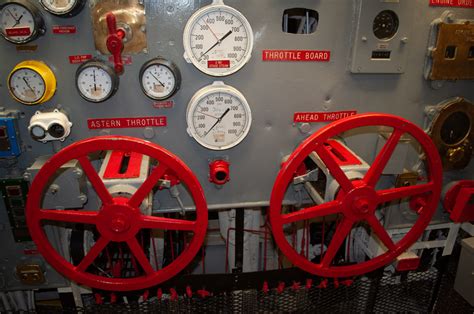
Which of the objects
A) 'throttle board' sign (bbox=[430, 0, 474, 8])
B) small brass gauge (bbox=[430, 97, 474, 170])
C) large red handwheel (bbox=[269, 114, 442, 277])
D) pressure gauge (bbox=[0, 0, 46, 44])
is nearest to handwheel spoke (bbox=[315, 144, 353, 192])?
large red handwheel (bbox=[269, 114, 442, 277])

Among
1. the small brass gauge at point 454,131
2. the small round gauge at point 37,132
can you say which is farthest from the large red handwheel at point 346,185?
the small round gauge at point 37,132

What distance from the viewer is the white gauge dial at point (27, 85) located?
56.4 inches

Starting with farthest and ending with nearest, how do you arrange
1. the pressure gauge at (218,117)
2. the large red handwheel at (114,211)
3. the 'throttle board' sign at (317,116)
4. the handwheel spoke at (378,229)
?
the 'throttle board' sign at (317,116) → the pressure gauge at (218,117) → the handwheel spoke at (378,229) → the large red handwheel at (114,211)

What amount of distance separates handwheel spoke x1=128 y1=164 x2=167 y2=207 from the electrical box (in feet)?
3.35

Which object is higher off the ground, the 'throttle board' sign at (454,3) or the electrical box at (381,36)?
the 'throttle board' sign at (454,3)

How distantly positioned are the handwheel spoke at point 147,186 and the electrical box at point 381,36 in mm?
1021

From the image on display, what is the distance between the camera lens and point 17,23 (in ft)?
4.58

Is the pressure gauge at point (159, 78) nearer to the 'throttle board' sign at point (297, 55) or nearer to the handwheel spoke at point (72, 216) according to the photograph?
the 'throttle board' sign at point (297, 55)

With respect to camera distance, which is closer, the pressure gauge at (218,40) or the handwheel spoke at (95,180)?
the handwheel spoke at (95,180)

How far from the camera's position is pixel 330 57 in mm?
1648

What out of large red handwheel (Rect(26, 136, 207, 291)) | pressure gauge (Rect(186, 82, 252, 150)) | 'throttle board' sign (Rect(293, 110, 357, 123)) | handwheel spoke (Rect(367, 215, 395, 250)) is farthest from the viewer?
'throttle board' sign (Rect(293, 110, 357, 123))

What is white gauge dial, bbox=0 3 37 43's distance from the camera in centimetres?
139

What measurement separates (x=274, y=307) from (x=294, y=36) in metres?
1.29

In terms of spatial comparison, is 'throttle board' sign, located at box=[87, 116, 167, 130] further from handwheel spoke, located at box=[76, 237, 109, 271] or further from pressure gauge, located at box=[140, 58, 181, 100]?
handwheel spoke, located at box=[76, 237, 109, 271]
